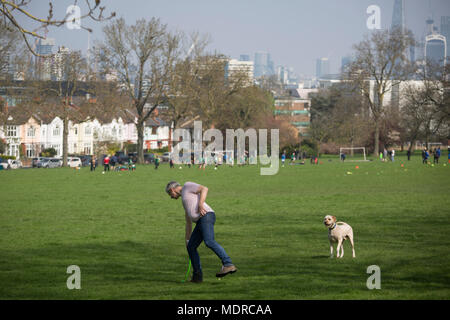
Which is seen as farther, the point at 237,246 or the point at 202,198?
the point at 237,246

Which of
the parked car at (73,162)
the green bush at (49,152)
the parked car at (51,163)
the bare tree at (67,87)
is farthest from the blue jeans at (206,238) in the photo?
the green bush at (49,152)

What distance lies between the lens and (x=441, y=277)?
13.2 meters

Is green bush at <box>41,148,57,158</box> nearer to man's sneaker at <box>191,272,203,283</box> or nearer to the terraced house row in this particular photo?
the terraced house row

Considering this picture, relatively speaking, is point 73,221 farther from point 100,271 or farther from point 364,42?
point 364,42

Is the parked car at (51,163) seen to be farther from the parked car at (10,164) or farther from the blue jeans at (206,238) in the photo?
the blue jeans at (206,238)

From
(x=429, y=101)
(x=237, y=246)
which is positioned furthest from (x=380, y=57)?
(x=237, y=246)

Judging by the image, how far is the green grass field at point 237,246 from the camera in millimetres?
12453

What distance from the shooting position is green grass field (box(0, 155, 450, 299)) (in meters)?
12.5

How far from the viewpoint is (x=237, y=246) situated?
18.1 m

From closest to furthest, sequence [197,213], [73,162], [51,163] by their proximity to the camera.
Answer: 1. [197,213]
2. [51,163]
3. [73,162]

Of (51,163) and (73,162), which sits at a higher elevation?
(73,162)

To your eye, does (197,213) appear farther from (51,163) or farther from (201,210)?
(51,163)

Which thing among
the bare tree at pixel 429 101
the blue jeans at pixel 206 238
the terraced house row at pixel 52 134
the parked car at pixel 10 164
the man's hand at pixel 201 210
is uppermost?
the bare tree at pixel 429 101
